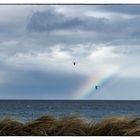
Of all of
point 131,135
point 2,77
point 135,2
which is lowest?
point 131,135

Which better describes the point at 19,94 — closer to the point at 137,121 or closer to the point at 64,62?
the point at 64,62

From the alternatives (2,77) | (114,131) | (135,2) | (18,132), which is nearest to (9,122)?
(18,132)

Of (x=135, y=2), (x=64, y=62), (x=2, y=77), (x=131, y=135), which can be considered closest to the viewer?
(x=135, y=2)

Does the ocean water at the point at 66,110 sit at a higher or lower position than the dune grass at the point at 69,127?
higher

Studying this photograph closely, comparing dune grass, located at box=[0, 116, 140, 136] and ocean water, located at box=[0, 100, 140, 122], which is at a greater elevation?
ocean water, located at box=[0, 100, 140, 122]

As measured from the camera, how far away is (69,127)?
15.2 feet

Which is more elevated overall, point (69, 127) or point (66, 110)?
point (66, 110)

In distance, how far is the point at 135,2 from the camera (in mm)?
4105

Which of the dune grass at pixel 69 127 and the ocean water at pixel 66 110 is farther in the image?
the ocean water at pixel 66 110

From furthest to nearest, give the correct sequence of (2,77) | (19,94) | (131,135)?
(19,94), (2,77), (131,135)

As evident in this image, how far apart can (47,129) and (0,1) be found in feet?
4.15

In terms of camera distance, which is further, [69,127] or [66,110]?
[66,110]

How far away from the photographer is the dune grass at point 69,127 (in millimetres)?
4617

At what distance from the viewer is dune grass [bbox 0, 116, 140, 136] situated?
15.1 ft
